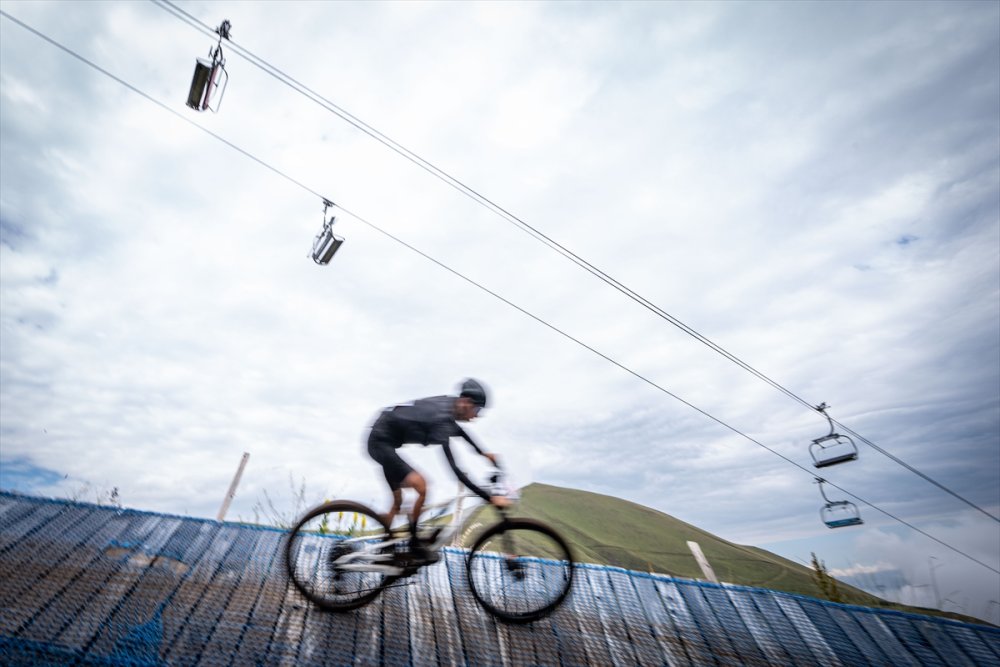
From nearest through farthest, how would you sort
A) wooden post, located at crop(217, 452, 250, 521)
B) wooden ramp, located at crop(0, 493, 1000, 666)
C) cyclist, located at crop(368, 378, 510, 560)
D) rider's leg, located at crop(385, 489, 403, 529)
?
wooden ramp, located at crop(0, 493, 1000, 666) → cyclist, located at crop(368, 378, 510, 560) → rider's leg, located at crop(385, 489, 403, 529) → wooden post, located at crop(217, 452, 250, 521)

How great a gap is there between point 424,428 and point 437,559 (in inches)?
52.5

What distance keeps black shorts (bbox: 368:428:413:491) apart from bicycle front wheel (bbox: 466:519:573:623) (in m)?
1.08

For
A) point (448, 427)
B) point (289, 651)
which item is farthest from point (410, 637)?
point (448, 427)

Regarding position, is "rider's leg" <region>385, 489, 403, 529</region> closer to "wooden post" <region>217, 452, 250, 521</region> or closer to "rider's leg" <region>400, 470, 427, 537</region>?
"rider's leg" <region>400, 470, 427, 537</region>

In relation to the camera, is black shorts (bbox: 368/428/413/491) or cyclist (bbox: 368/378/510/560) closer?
cyclist (bbox: 368/378/510/560)

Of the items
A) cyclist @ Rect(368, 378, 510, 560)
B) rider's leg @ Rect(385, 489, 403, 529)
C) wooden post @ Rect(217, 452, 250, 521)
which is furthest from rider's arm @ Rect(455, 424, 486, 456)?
wooden post @ Rect(217, 452, 250, 521)

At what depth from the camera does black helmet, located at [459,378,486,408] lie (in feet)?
15.2

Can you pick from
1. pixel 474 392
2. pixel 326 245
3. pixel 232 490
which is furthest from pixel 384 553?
pixel 232 490

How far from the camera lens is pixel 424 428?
4477 mm

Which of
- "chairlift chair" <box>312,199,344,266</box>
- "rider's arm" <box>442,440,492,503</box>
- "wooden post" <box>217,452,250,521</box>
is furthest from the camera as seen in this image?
"wooden post" <box>217,452,250,521</box>

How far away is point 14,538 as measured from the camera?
4.89 m

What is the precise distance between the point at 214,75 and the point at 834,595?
23.3 metres

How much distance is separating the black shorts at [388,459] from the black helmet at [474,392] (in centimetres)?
96

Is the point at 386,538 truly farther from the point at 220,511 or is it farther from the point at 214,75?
the point at 220,511
